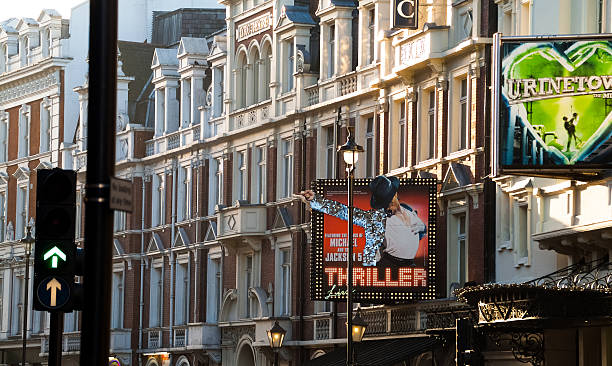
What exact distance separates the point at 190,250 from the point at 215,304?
2837mm

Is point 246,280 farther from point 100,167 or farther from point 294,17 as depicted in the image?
point 100,167

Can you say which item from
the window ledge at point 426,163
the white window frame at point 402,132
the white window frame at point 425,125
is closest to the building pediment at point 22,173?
the white window frame at point 402,132

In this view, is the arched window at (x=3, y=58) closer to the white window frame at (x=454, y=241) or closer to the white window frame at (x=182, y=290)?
the white window frame at (x=182, y=290)

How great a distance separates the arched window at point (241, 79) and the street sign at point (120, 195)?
40772 millimetres

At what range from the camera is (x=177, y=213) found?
60.1 meters

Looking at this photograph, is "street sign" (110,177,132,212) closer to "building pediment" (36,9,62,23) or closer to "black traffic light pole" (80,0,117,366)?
"black traffic light pole" (80,0,117,366)

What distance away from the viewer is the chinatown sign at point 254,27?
53.8m

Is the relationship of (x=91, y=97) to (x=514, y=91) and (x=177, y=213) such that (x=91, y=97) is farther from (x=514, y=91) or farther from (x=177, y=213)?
(x=177, y=213)

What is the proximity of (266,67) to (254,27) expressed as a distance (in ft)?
4.86

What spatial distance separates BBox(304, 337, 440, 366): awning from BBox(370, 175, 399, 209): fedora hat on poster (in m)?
3.29

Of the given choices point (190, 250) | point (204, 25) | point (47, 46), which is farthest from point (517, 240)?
point (47, 46)

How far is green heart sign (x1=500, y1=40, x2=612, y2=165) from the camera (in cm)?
3011

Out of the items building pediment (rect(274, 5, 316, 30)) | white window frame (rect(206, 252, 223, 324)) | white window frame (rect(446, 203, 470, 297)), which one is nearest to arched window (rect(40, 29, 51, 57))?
white window frame (rect(206, 252, 223, 324))

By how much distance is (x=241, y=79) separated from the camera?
55688mm
